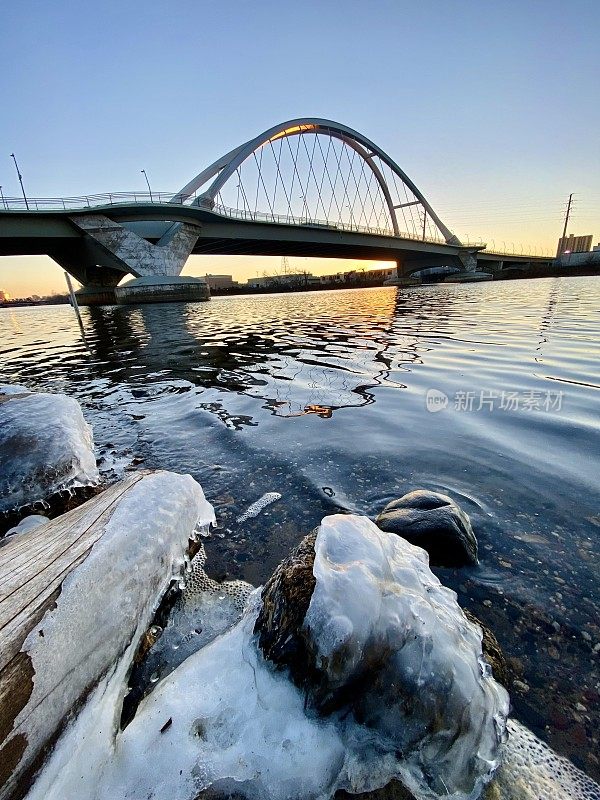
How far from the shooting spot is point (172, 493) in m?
2.54

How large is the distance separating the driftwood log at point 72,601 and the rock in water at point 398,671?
2.20 ft

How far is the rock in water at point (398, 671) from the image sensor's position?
1276mm

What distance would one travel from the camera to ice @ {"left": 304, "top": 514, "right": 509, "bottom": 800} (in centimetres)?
127

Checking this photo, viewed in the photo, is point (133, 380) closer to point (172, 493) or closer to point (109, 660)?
point (172, 493)

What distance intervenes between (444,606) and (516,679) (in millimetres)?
426

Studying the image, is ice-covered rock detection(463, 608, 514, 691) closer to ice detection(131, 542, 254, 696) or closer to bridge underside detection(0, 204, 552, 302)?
ice detection(131, 542, 254, 696)

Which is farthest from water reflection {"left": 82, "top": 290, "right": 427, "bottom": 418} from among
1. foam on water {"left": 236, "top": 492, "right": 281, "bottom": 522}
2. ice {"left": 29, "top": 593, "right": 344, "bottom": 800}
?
ice {"left": 29, "top": 593, "right": 344, "bottom": 800}

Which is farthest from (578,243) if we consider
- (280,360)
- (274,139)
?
(280,360)

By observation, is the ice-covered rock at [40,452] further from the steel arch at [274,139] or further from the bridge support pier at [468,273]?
the bridge support pier at [468,273]

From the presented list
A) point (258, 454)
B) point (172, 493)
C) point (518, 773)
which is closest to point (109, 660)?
point (172, 493)

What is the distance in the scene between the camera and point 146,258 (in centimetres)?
3778

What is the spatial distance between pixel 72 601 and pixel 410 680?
1.37 meters

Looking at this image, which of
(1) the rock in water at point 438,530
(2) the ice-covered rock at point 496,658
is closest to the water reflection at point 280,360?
(1) the rock in water at point 438,530

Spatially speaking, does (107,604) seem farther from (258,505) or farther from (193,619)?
(258,505)
